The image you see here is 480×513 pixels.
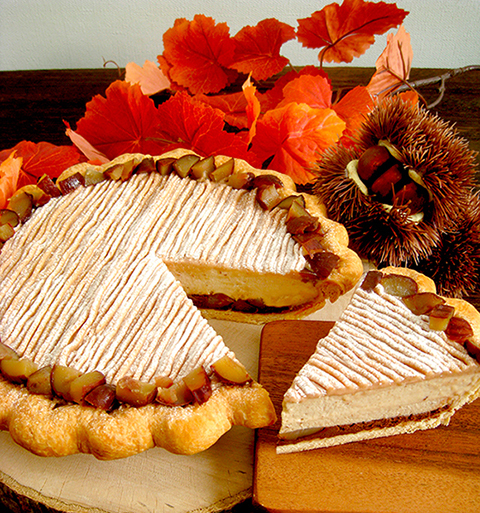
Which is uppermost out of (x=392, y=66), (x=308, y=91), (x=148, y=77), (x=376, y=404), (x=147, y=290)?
(x=392, y=66)

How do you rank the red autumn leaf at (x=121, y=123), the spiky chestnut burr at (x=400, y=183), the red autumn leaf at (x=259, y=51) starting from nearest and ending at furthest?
the spiky chestnut burr at (x=400, y=183) → the red autumn leaf at (x=121, y=123) → the red autumn leaf at (x=259, y=51)

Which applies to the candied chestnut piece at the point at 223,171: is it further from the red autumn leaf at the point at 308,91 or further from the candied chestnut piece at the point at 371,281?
the candied chestnut piece at the point at 371,281

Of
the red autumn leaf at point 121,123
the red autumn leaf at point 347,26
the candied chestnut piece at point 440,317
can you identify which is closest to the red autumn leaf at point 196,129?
the red autumn leaf at point 121,123

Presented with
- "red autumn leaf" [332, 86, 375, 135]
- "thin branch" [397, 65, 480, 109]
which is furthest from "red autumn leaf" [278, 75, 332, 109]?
"thin branch" [397, 65, 480, 109]

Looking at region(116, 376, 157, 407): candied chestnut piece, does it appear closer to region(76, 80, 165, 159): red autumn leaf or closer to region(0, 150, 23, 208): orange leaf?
region(0, 150, 23, 208): orange leaf

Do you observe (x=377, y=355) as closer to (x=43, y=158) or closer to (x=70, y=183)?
(x=70, y=183)

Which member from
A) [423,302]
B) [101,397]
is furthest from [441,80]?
[101,397]
